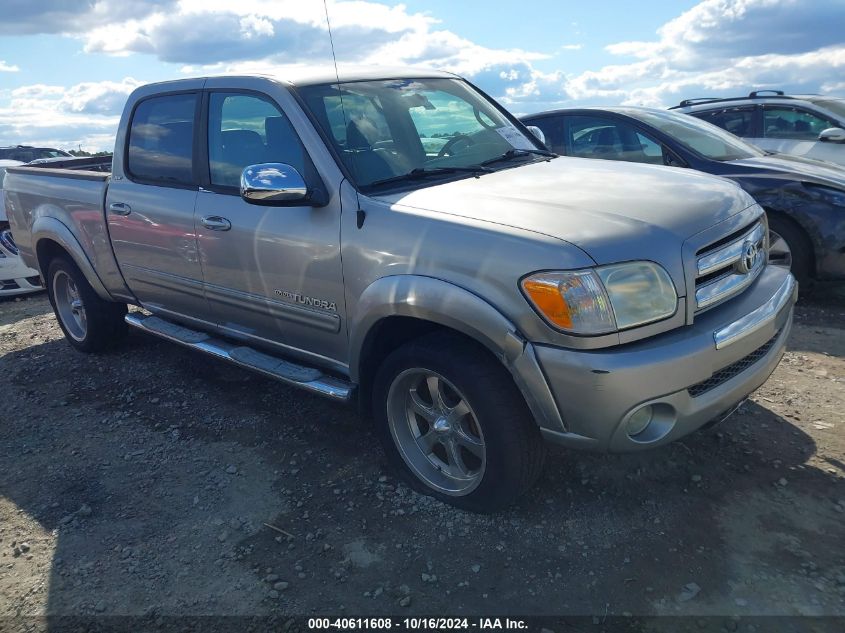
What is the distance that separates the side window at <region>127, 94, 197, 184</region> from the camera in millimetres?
4281

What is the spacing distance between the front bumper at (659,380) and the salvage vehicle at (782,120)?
5.77 meters

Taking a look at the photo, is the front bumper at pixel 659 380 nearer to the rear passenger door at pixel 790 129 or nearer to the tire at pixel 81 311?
the tire at pixel 81 311

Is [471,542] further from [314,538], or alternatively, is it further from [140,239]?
[140,239]

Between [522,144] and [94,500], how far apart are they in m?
3.01

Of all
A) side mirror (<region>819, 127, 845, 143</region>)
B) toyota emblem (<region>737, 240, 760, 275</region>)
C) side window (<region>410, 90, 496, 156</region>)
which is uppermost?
side window (<region>410, 90, 496, 156</region>)

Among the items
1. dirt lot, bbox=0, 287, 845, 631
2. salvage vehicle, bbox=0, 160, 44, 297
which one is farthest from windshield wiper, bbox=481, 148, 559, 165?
salvage vehicle, bbox=0, 160, 44, 297

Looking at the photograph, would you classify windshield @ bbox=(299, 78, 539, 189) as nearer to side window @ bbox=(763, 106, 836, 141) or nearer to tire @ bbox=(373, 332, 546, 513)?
tire @ bbox=(373, 332, 546, 513)

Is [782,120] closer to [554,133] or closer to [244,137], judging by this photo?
[554,133]

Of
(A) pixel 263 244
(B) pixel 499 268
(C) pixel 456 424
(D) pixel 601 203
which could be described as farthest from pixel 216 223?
(D) pixel 601 203

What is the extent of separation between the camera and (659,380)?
2.58m

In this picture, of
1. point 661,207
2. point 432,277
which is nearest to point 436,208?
point 432,277

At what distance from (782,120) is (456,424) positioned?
6.60m

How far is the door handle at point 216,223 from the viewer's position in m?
3.83

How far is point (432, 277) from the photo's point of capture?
2889 mm
